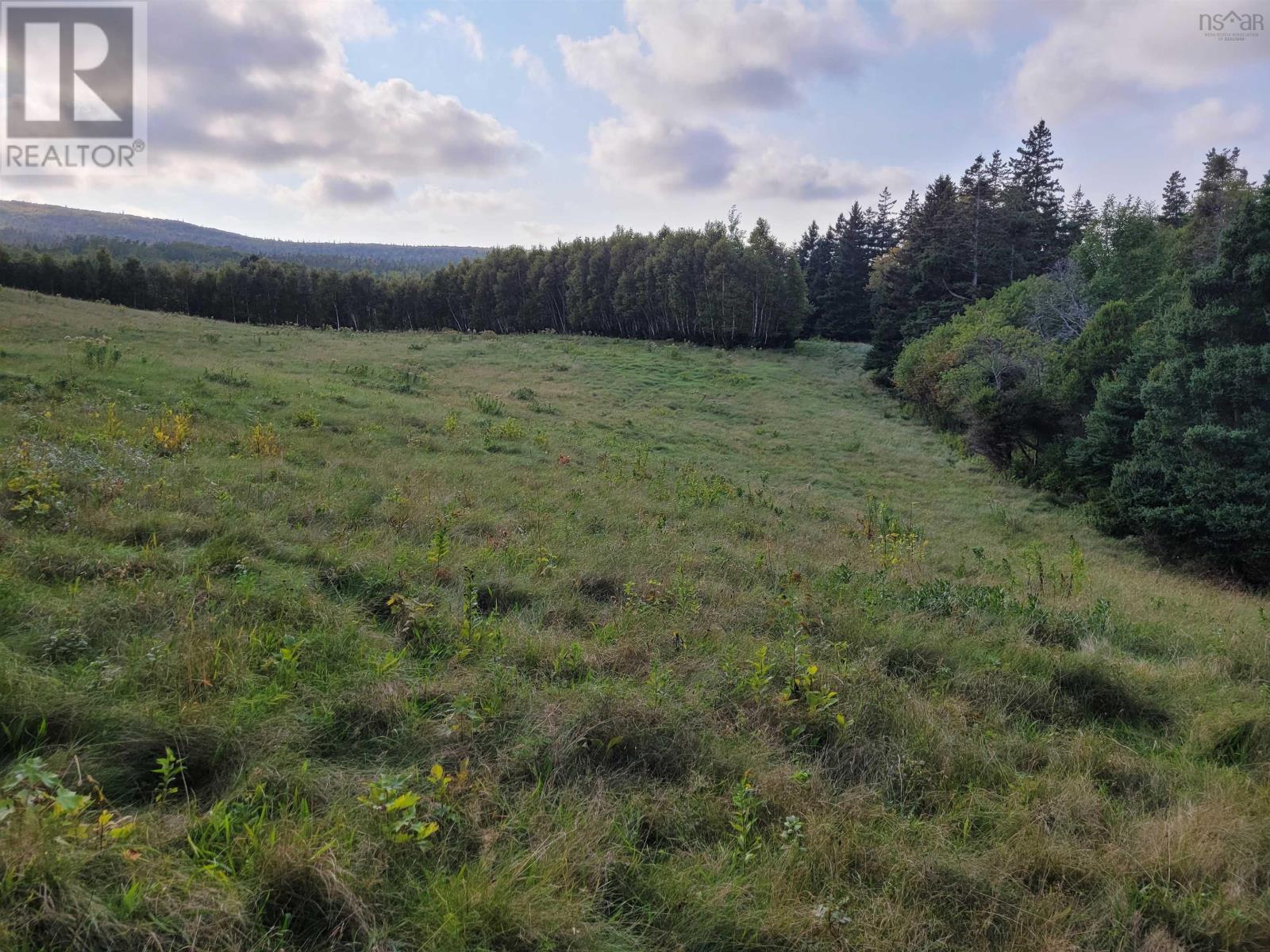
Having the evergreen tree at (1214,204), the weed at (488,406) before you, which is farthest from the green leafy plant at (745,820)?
the evergreen tree at (1214,204)

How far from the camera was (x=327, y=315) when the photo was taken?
64875 mm

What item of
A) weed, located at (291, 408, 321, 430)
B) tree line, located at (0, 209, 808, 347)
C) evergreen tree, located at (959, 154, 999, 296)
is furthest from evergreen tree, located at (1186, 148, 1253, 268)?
weed, located at (291, 408, 321, 430)

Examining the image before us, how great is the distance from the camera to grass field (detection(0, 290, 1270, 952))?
247 cm

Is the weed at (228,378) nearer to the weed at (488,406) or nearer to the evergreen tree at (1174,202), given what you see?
the weed at (488,406)

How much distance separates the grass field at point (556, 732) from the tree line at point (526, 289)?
44.4 meters

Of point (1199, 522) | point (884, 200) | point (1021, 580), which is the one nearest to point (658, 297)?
point (884, 200)

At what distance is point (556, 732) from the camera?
355cm

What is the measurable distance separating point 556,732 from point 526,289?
201ft

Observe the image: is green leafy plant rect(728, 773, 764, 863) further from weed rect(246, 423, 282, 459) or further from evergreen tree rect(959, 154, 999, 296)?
evergreen tree rect(959, 154, 999, 296)

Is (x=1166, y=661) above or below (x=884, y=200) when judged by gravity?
below

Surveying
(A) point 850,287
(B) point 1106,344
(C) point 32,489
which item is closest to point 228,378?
(C) point 32,489

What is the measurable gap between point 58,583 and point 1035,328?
32.3m

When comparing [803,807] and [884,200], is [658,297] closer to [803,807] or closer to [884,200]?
[884,200]

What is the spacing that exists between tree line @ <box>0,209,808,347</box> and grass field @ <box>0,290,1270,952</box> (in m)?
44.4
